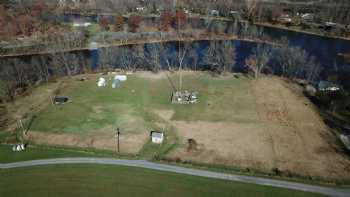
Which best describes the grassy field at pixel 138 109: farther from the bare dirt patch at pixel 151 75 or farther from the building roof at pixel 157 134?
the building roof at pixel 157 134

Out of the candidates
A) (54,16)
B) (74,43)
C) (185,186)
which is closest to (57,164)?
(185,186)

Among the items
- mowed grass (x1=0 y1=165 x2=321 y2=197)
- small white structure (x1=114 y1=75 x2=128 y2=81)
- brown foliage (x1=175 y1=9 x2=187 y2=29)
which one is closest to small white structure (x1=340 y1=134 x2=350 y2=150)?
mowed grass (x1=0 y1=165 x2=321 y2=197)

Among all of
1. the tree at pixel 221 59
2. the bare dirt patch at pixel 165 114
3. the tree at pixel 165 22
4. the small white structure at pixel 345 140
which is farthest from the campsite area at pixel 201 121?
the tree at pixel 165 22

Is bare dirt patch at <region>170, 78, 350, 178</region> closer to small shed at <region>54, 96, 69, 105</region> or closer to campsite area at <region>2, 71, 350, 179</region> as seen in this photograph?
campsite area at <region>2, 71, 350, 179</region>

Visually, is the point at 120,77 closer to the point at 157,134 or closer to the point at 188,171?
the point at 157,134

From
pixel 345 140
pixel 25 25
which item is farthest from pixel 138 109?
pixel 25 25

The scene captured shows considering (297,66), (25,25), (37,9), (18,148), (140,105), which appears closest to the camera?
(18,148)

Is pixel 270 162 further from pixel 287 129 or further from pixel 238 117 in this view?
pixel 238 117

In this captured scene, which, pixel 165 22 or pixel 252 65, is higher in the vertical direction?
pixel 165 22
